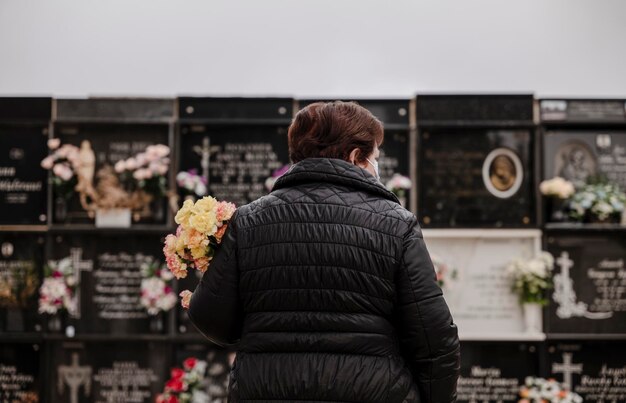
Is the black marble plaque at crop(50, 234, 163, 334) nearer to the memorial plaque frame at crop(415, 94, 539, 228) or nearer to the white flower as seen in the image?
the white flower

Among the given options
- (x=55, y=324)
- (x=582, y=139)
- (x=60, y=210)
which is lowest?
(x=55, y=324)

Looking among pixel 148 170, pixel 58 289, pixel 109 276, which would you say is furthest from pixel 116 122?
pixel 58 289

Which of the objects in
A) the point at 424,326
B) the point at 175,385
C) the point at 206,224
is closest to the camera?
the point at 424,326

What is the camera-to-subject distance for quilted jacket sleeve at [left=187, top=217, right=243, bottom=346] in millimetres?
1724

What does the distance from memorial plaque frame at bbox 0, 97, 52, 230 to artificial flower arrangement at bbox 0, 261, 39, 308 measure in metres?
0.29

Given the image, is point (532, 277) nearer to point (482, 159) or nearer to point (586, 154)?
point (482, 159)

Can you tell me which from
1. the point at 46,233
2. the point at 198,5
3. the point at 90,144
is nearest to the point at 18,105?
the point at 90,144

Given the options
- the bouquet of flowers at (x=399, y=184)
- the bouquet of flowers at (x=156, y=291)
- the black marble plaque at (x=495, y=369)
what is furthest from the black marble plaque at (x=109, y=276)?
the black marble plaque at (x=495, y=369)

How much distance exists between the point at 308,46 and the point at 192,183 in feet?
4.84

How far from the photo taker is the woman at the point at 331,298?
5.36 feet

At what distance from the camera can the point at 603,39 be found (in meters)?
5.16

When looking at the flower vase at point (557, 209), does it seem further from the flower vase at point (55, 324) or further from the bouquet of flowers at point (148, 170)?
the flower vase at point (55, 324)

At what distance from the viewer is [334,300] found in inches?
65.1

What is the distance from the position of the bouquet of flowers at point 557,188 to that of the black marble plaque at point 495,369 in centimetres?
94
